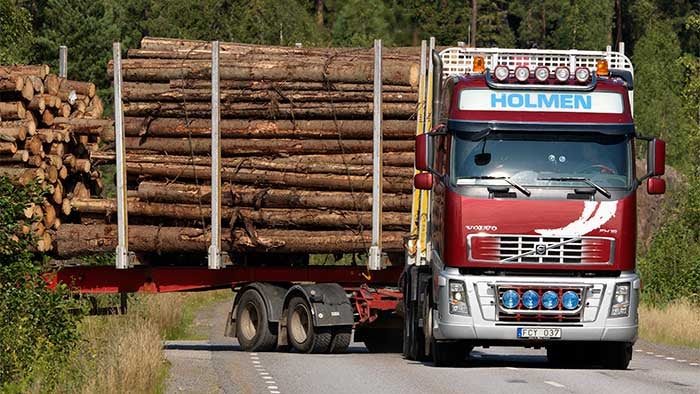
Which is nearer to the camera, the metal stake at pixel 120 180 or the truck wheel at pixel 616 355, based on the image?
the truck wheel at pixel 616 355

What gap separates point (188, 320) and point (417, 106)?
17417 mm

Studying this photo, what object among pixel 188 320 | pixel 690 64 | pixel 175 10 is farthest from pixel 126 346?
pixel 175 10

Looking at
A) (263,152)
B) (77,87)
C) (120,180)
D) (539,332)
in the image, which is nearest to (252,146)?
(263,152)

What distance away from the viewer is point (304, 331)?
25719 millimetres

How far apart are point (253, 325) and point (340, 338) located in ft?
5.76

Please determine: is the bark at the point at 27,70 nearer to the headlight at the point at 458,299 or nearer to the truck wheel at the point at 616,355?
the headlight at the point at 458,299

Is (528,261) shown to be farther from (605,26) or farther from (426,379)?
(605,26)

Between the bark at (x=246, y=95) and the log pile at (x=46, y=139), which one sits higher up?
the bark at (x=246, y=95)

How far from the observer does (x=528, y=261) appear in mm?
19859

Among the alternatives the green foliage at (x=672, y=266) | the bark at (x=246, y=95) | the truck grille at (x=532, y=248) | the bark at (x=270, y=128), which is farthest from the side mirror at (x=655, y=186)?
the green foliage at (x=672, y=266)

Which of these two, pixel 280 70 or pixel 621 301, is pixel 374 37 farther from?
pixel 621 301

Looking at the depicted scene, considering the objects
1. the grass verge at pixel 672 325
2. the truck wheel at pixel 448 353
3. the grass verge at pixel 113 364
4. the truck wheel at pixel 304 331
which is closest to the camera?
the grass verge at pixel 113 364

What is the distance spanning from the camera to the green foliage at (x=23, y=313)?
19.0m

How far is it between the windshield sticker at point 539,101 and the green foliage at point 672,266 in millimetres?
17744
